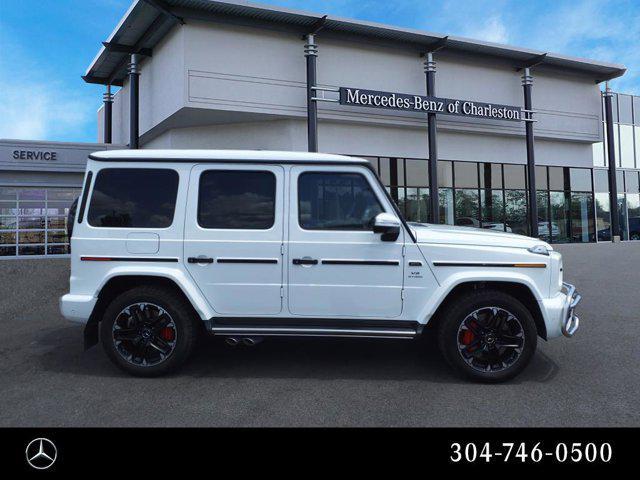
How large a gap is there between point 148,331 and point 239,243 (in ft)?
3.88

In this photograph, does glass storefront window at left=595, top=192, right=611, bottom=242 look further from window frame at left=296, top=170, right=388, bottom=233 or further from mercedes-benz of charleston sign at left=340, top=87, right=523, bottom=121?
window frame at left=296, top=170, right=388, bottom=233

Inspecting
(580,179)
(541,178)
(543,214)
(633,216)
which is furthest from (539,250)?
(633,216)

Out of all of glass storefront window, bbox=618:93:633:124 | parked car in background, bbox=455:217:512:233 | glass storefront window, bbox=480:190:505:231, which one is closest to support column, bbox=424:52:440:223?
parked car in background, bbox=455:217:512:233

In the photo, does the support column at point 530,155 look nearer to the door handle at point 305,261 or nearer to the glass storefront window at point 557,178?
the glass storefront window at point 557,178

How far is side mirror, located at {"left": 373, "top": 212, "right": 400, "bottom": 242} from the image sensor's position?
4004mm

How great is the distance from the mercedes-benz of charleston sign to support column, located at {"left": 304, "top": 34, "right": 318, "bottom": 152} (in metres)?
1.09

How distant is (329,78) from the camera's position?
17.1 m

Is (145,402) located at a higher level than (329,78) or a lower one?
lower

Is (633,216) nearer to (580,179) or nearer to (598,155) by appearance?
(598,155)

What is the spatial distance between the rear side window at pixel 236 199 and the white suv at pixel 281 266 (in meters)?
0.01

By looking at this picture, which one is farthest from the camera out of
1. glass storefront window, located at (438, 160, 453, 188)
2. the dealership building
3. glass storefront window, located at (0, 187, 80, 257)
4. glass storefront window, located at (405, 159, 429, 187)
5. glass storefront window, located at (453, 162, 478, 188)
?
glass storefront window, located at (453, 162, 478, 188)

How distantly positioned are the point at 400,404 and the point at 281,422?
100cm
